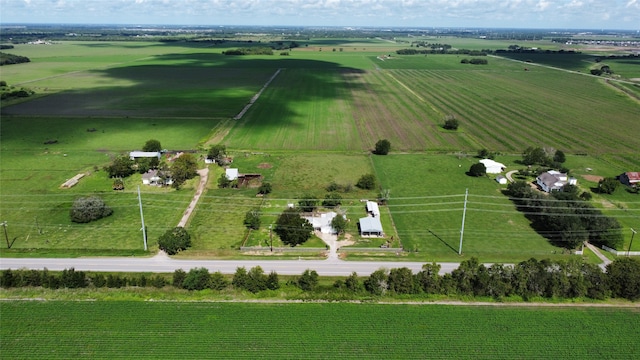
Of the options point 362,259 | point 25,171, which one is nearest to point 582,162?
point 362,259

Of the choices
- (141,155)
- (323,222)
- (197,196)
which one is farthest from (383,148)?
(141,155)

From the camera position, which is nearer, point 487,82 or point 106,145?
point 106,145

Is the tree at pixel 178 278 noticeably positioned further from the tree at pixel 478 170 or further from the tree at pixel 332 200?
the tree at pixel 478 170

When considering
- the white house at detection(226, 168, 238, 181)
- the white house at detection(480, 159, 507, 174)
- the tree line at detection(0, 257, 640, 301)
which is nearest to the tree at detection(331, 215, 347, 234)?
the tree line at detection(0, 257, 640, 301)

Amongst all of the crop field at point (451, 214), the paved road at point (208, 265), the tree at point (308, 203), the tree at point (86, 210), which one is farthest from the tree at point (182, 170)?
the crop field at point (451, 214)

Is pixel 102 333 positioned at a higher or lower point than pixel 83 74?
lower

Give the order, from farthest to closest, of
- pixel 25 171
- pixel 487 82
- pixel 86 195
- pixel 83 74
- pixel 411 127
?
pixel 83 74 → pixel 487 82 → pixel 411 127 → pixel 25 171 → pixel 86 195

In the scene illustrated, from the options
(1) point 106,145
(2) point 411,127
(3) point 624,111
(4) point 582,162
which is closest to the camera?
(4) point 582,162

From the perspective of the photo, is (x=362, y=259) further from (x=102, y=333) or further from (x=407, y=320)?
Answer: (x=102, y=333)
